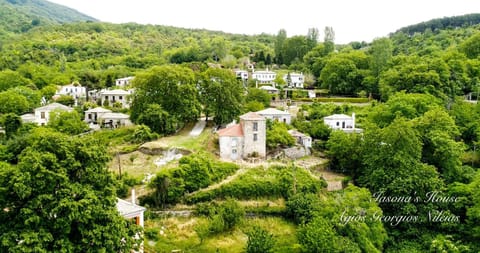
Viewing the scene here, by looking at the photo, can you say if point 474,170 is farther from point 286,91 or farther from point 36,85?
point 36,85

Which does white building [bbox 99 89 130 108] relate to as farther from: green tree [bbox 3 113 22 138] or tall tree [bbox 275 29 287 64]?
tall tree [bbox 275 29 287 64]

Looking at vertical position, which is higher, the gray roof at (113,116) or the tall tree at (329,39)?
the tall tree at (329,39)

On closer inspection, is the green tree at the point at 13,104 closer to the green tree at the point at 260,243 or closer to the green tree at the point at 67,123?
the green tree at the point at 67,123

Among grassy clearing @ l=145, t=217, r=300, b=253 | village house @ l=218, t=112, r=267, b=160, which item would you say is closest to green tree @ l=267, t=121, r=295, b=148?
village house @ l=218, t=112, r=267, b=160

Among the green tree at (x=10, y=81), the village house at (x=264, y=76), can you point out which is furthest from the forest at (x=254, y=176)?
the village house at (x=264, y=76)

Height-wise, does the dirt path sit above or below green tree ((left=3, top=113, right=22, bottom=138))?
below

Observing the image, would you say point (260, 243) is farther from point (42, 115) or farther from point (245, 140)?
point (42, 115)

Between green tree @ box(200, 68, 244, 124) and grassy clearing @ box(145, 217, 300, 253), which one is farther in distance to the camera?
green tree @ box(200, 68, 244, 124)

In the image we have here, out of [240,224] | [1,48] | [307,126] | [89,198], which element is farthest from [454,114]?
[1,48]
